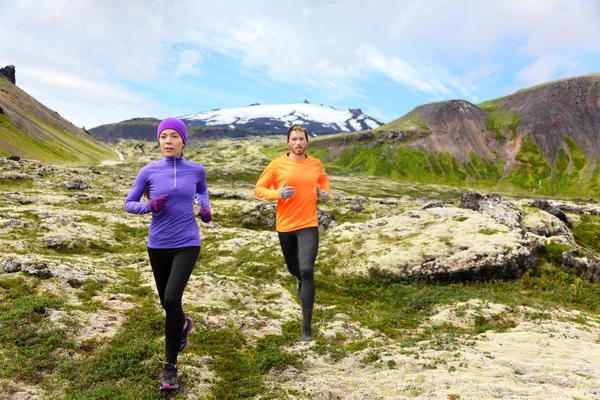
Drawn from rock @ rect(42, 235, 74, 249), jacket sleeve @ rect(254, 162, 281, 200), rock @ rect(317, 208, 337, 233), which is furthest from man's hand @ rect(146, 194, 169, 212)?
rock @ rect(317, 208, 337, 233)

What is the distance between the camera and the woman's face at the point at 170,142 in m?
8.59

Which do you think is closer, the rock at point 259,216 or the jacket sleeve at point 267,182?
the jacket sleeve at point 267,182

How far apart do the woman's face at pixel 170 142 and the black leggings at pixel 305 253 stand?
15.7 ft

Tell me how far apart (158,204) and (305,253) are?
509 cm

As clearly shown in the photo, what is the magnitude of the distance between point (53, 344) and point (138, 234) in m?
27.9

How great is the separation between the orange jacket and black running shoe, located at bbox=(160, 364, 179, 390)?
5.32 m

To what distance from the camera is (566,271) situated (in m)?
22.1

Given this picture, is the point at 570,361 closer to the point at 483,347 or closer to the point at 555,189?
the point at 483,347

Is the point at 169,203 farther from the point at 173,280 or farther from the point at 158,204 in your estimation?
the point at 173,280

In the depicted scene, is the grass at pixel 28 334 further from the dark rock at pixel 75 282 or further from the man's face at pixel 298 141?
the man's face at pixel 298 141

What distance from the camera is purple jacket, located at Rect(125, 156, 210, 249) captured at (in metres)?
8.34

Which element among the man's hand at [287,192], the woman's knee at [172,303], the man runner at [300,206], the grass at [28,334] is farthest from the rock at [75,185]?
the woman's knee at [172,303]

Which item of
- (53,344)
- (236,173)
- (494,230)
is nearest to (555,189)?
(236,173)

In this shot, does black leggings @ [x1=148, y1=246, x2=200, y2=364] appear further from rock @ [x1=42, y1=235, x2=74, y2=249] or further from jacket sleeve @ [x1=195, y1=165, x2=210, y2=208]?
rock @ [x1=42, y1=235, x2=74, y2=249]
